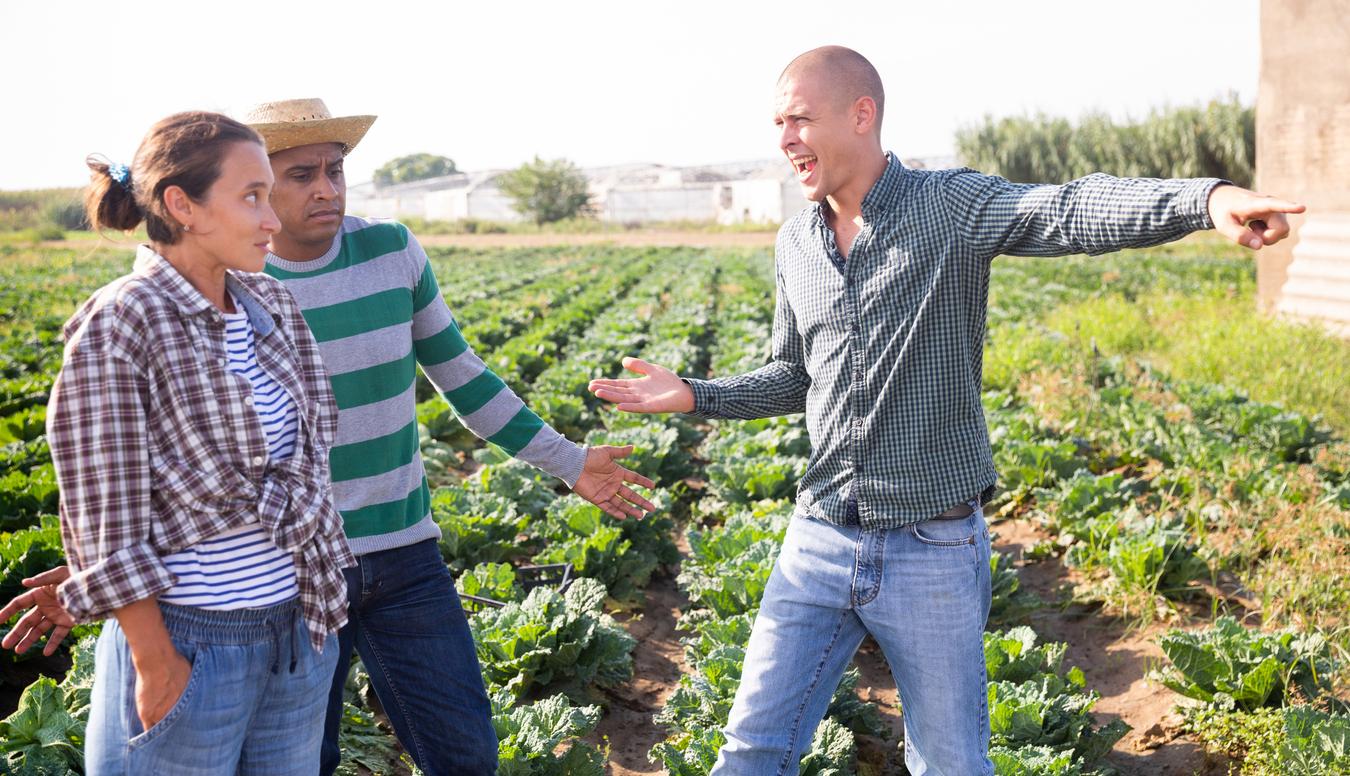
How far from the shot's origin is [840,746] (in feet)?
11.8

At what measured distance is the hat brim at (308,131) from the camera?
276 centimetres

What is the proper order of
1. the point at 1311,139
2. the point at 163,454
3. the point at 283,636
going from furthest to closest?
the point at 1311,139 → the point at 283,636 → the point at 163,454

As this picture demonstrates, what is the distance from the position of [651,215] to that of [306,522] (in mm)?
66161

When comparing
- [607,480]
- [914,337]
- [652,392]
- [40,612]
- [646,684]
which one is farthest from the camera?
[646,684]

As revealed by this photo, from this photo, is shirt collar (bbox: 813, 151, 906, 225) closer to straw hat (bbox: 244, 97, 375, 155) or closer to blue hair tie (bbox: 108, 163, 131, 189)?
straw hat (bbox: 244, 97, 375, 155)

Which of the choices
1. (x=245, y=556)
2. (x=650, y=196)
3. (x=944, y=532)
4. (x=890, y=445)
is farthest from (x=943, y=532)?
(x=650, y=196)

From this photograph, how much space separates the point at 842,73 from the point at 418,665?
1783 mm

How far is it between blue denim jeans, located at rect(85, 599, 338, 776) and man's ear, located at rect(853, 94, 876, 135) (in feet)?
5.39

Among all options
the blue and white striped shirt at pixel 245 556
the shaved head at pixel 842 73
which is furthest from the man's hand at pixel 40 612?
the shaved head at pixel 842 73

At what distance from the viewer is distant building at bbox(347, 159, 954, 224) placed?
203 feet

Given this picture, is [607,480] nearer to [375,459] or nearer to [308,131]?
[375,459]

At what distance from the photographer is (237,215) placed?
2.02m

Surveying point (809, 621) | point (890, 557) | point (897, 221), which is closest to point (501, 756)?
point (809, 621)

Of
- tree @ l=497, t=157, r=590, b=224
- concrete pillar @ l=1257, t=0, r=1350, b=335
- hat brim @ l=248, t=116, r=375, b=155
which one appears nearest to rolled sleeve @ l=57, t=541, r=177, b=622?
hat brim @ l=248, t=116, r=375, b=155
